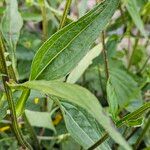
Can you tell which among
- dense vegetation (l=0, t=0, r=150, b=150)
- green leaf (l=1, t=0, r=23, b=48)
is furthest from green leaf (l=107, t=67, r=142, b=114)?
green leaf (l=1, t=0, r=23, b=48)

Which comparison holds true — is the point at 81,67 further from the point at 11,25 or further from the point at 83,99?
the point at 83,99

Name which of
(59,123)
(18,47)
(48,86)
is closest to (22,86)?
(48,86)

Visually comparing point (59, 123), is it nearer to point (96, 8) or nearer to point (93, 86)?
point (93, 86)

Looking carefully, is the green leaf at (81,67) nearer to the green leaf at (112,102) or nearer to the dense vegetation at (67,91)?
the dense vegetation at (67,91)

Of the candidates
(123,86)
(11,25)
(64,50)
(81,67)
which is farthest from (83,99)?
(123,86)

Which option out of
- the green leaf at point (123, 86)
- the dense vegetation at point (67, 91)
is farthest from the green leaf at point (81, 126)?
the green leaf at point (123, 86)

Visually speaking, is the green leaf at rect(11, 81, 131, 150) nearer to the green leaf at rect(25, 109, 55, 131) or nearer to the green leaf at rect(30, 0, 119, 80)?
the green leaf at rect(30, 0, 119, 80)
